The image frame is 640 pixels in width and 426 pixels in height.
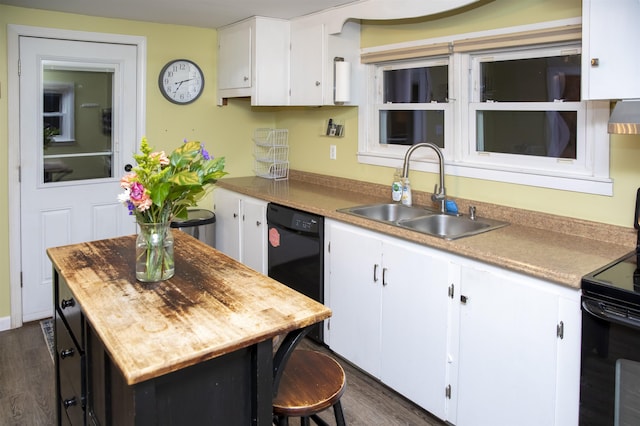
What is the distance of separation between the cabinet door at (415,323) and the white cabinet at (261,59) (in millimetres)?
1752

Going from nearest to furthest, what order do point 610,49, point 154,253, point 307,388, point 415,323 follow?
point 307,388, point 154,253, point 610,49, point 415,323

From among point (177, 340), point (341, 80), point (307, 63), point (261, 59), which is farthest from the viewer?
point (261, 59)

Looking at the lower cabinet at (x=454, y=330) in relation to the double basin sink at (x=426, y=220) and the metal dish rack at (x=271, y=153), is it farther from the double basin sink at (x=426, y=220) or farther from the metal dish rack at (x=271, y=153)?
the metal dish rack at (x=271, y=153)

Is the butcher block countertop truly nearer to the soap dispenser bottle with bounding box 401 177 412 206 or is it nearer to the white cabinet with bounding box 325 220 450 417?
the white cabinet with bounding box 325 220 450 417

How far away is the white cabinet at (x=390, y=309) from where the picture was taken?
240 cm

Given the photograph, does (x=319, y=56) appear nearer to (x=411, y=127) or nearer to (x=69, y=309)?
(x=411, y=127)

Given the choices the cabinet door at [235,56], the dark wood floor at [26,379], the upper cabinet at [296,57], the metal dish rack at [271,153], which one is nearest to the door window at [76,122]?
the cabinet door at [235,56]

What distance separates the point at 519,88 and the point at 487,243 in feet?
3.23

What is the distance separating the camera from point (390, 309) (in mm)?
2639

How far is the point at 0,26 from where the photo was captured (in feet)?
11.0

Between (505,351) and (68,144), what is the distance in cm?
321

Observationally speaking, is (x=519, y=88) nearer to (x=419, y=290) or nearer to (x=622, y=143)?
(x=622, y=143)

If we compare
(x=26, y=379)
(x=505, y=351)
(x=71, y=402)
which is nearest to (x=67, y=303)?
(x=71, y=402)

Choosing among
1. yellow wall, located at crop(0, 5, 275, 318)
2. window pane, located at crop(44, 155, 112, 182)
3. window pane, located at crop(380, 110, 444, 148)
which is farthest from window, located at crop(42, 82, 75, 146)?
window pane, located at crop(380, 110, 444, 148)
